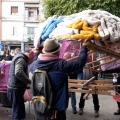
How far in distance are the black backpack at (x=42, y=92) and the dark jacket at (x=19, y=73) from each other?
1.14 m

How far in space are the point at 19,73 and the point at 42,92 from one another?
4.13ft

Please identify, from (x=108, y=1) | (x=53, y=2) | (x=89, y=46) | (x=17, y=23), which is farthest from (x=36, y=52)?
(x=17, y=23)

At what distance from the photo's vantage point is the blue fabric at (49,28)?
14.2 feet

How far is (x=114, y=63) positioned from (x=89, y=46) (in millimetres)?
1525

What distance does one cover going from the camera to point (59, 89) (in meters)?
3.48

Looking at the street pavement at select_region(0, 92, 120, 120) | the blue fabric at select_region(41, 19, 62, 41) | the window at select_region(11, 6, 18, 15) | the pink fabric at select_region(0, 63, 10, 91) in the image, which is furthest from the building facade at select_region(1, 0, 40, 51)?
the blue fabric at select_region(41, 19, 62, 41)

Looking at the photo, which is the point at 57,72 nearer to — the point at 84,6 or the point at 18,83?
the point at 18,83

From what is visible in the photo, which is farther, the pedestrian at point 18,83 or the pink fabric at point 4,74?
the pink fabric at point 4,74

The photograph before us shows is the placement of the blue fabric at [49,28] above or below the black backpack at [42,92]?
above

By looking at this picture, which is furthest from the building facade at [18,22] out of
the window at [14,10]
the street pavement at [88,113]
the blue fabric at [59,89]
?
the blue fabric at [59,89]

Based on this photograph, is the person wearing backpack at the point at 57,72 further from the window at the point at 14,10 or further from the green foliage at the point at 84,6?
the window at the point at 14,10

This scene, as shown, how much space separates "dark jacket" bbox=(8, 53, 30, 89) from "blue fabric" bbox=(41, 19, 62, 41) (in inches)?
25.6

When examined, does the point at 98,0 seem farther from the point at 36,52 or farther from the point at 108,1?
the point at 36,52

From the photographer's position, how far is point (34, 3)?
3700cm
